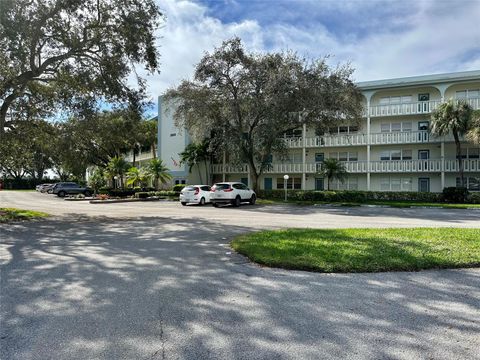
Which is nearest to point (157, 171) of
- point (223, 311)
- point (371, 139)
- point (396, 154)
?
point (371, 139)

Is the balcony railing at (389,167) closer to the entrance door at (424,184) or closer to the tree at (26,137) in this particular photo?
the entrance door at (424,184)

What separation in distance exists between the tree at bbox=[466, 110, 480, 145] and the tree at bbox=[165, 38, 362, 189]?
8.27 meters

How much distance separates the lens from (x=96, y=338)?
148 inches

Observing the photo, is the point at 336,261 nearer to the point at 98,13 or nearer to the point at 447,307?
the point at 447,307

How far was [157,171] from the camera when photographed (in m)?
39.8

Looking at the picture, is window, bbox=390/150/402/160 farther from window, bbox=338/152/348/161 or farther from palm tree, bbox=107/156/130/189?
palm tree, bbox=107/156/130/189

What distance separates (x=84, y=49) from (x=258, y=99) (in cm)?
1369

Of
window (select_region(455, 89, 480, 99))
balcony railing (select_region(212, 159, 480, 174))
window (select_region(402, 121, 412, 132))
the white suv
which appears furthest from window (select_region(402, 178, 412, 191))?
the white suv

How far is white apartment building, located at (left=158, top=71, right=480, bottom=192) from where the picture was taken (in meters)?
32.9

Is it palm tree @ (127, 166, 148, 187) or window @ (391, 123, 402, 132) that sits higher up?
window @ (391, 123, 402, 132)

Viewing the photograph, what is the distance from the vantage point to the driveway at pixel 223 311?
3541 millimetres

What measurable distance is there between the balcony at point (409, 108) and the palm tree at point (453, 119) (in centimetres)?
244

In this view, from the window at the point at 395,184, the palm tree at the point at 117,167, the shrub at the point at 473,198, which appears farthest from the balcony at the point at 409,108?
the palm tree at the point at 117,167

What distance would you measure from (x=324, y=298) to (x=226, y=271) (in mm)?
2024
